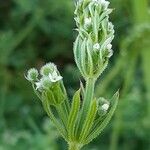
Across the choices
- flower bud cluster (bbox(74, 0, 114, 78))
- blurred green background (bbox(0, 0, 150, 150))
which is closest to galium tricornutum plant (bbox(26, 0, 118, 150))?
flower bud cluster (bbox(74, 0, 114, 78))

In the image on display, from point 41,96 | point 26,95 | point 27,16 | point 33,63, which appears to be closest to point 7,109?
point 26,95

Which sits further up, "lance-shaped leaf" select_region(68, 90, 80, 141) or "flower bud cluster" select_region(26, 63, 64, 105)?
"flower bud cluster" select_region(26, 63, 64, 105)

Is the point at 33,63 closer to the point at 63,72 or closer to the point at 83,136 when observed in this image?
the point at 63,72

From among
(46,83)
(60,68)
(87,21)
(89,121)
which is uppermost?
(87,21)

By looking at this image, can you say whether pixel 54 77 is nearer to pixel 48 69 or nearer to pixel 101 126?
pixel 48 69

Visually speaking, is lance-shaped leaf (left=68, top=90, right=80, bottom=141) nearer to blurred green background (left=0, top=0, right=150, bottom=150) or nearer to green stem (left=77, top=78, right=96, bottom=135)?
green stem (left=77, top=78, right=96, bottom=135)

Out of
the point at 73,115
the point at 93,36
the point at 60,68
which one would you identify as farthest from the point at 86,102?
the point at 60,68
